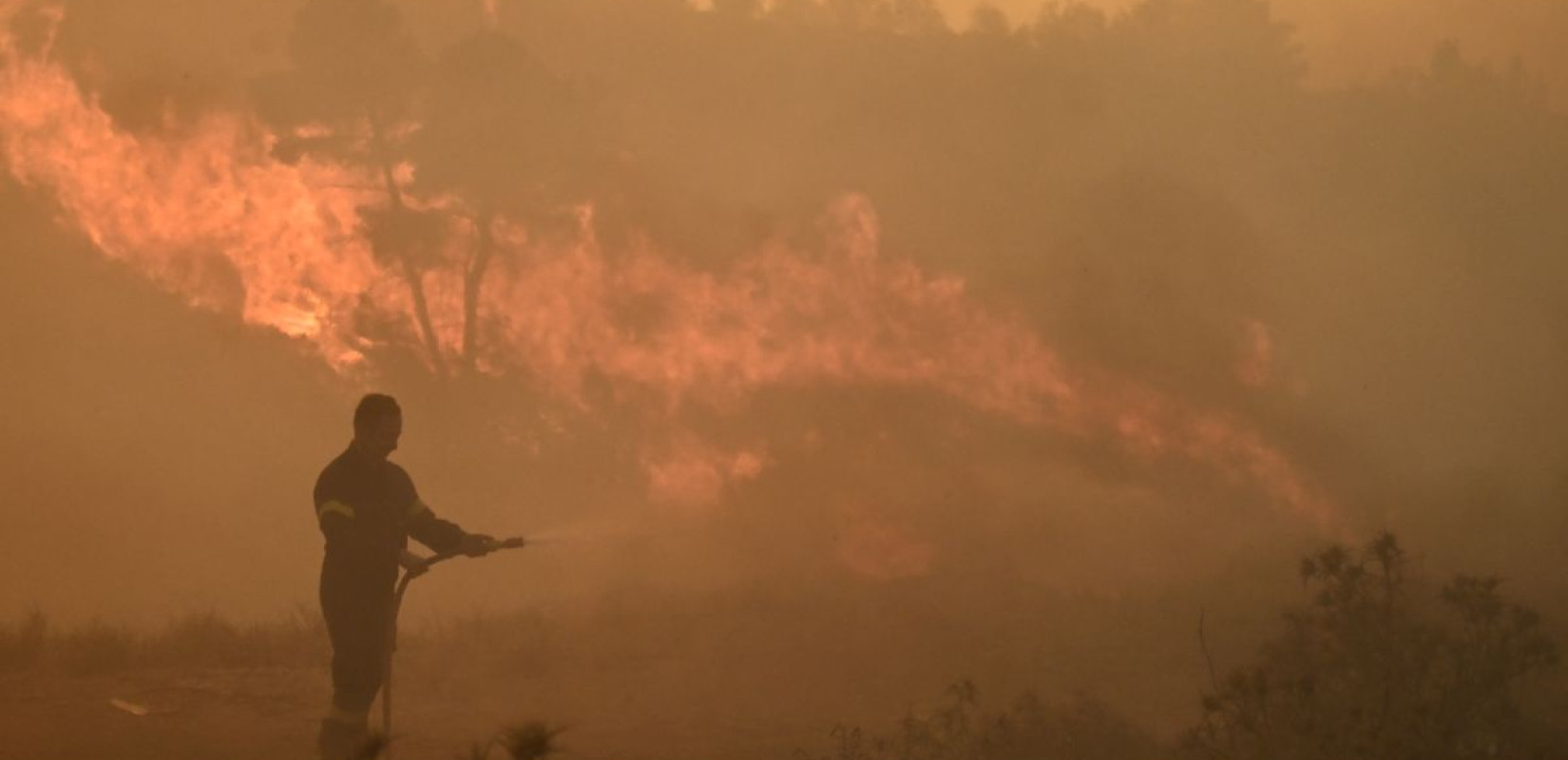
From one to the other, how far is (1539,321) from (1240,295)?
14.7 ft

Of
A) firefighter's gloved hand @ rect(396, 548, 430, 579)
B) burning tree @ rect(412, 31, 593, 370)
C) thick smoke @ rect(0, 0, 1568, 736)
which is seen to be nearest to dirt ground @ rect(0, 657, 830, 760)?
firefighter's gloved hand @ rect(396, 548, 430, 579)

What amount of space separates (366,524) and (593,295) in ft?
44.4

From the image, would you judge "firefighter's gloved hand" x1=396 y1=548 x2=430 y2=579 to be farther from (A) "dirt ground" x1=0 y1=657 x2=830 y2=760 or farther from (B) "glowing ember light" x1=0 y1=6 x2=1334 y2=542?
(B) "glowing ember light" x1=0 y1=6 x2=1334 y2=542

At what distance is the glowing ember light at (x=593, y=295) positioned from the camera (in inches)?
806

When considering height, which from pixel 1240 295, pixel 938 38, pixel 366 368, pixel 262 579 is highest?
pixel 938 38

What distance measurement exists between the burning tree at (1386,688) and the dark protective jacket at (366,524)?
16.2ft

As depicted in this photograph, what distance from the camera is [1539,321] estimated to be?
21.6 metres

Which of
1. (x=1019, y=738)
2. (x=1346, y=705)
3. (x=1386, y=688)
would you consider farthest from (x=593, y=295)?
(x=1386, y=688)

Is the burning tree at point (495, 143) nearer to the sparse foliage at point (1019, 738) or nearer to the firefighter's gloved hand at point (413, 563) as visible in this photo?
the sparse foliage at point (1019, 738)

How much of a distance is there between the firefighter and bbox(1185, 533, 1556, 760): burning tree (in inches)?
196

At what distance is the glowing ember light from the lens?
20.5m

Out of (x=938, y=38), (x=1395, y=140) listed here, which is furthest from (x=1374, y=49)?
(x=938, y=38)

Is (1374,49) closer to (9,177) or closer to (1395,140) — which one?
(1395,140)

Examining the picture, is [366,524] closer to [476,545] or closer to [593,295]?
[476,545]
